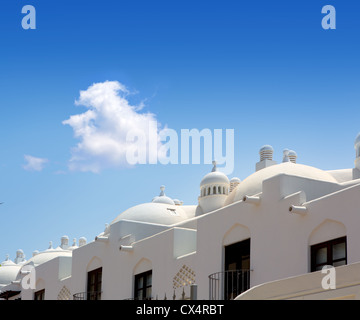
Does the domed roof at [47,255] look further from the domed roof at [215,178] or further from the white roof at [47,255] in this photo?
the domed roof at [215,178]

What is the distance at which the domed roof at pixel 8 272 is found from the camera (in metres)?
41.5

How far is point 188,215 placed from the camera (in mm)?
28578

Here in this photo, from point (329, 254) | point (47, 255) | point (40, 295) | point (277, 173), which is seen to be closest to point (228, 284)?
point (329, 254)

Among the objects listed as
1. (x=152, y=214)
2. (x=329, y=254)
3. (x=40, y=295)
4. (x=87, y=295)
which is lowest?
(x=87, y=295)

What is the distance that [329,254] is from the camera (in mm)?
14875

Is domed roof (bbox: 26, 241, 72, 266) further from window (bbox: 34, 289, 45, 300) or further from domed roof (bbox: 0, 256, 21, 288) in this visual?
window (bbox: 34, 289, 45, 300)

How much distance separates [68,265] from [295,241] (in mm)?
14315

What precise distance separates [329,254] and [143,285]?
27.6 ft

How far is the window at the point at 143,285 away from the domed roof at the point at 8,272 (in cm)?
2117

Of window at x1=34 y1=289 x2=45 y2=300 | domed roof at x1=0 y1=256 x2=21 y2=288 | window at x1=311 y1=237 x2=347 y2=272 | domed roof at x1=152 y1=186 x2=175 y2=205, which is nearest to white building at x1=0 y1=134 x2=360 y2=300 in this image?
window at x1=311 y1=237 x2=347 y2=272

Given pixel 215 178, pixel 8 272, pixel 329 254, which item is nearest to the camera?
pixel 329 254

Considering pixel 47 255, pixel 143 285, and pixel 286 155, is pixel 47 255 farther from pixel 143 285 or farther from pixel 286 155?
pixel 143 285

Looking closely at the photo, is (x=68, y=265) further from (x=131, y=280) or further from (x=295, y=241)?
(x=295, y=241)

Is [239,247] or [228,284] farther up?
[239,247]
